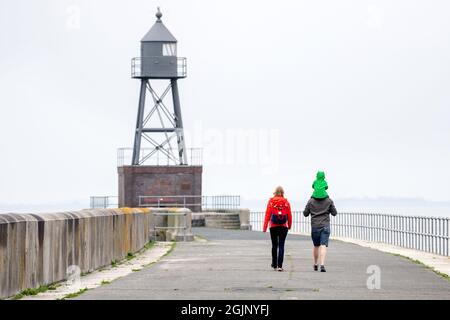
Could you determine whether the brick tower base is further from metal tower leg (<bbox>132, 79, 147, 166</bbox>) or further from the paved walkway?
the paved walkway

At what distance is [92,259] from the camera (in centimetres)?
2448

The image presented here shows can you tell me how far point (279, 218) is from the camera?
2423 cm

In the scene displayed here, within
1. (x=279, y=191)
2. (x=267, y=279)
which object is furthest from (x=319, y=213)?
(x=267, y=279)

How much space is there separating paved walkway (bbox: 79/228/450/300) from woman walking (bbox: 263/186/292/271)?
15.2 inches

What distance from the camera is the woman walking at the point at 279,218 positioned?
2411 centimetres

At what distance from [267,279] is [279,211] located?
281 cm

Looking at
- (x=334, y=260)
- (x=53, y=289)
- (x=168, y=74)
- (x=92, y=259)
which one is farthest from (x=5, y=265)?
(x=168, y=74)

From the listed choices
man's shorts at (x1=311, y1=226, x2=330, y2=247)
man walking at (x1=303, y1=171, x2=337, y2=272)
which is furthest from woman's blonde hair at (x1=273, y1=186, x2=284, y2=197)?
man's shorts at (x1=311, y1=226, x2=330, y2=247)

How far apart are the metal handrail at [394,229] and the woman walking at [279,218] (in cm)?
866

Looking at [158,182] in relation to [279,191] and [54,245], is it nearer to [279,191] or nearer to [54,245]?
[279,191]

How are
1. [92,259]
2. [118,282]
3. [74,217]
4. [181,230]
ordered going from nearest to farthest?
1. [118,282]
2. [74,217]
3. [92,259]
4. [181,230]
